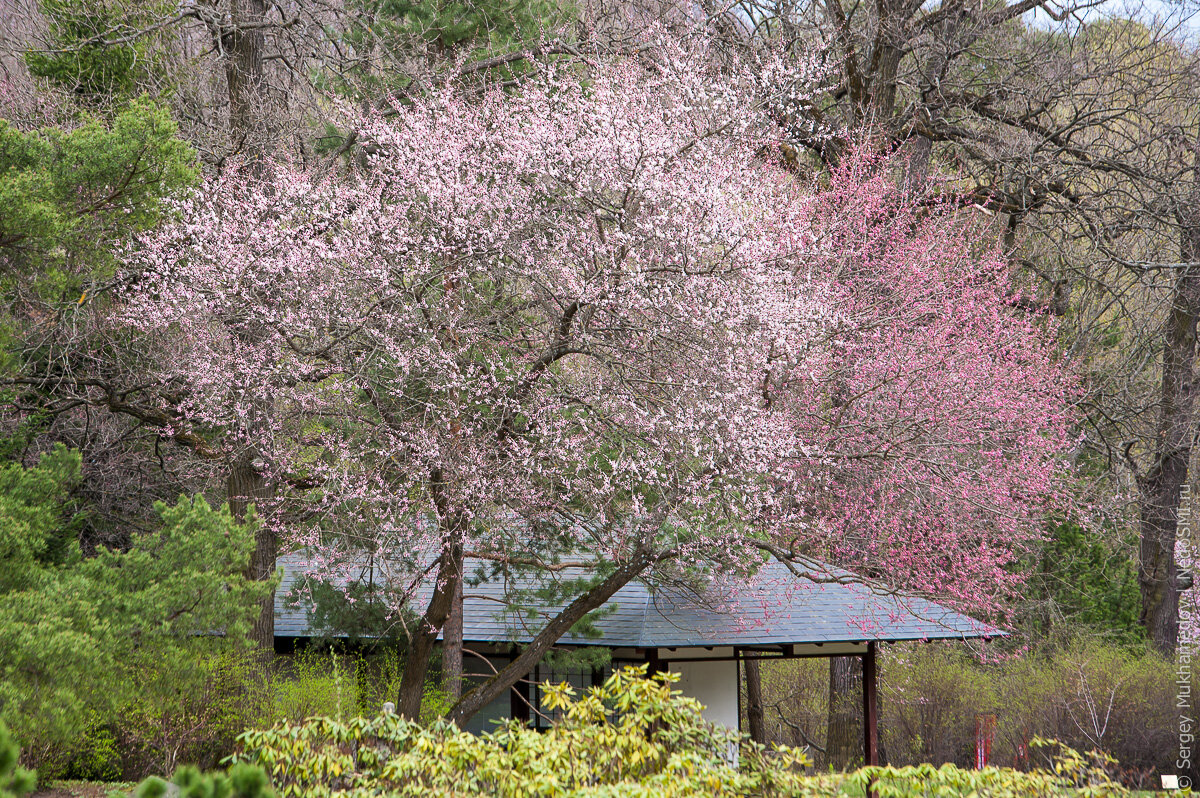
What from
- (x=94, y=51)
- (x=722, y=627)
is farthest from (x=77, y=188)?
(x=722, y=627)

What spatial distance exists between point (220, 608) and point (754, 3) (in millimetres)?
10465

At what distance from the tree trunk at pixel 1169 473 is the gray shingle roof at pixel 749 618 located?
4453mm

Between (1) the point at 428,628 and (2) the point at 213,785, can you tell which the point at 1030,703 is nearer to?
(1) the point at 428,628

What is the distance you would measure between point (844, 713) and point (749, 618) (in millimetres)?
5912

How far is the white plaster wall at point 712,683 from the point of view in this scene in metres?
10.3

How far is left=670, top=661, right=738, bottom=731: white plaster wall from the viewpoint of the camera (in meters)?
10.3

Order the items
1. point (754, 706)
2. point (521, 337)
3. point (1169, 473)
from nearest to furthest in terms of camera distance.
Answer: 1. point (521, 337)
2. point (1169, 473)
3. point (754, 706)

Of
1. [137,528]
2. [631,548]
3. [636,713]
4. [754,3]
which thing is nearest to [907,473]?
[631,548]

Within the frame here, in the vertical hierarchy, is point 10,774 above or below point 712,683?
above

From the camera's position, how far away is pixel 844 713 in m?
14.0

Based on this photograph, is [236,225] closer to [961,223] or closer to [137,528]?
[137,528]

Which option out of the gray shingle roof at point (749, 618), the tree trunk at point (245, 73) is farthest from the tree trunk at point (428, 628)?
Result: the tree trunk at point (245, 73)

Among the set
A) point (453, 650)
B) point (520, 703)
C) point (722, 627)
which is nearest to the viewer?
point (453, 650)

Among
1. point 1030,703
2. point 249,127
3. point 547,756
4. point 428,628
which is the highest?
point 249,127
